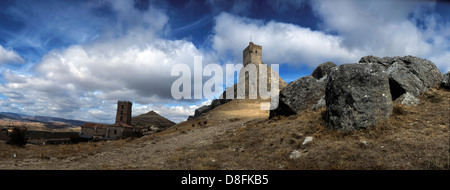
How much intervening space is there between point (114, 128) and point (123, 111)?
71.4 feet

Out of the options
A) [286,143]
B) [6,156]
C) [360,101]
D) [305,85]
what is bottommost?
[6,156]

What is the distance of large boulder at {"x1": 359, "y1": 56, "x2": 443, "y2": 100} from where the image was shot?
13.5m

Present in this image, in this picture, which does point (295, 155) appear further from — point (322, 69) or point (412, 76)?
point (322, 69)

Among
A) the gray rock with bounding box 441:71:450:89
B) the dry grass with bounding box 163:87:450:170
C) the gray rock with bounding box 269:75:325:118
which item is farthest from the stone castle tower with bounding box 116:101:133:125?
the gray rock with bounding box 441:71:450:89

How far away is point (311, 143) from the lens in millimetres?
9672

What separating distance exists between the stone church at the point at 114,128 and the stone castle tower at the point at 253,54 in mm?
43648

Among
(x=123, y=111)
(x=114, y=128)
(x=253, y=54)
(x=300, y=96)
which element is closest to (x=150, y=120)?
(x=123, y=111)

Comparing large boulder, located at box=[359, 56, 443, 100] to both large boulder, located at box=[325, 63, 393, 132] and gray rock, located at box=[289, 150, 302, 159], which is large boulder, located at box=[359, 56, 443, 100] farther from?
gray rock, located at box=[289, 150, 302, 159]

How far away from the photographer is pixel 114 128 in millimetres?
57250

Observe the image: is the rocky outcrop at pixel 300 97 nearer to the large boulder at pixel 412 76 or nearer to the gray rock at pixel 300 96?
the gray rock at pixel 300 96
